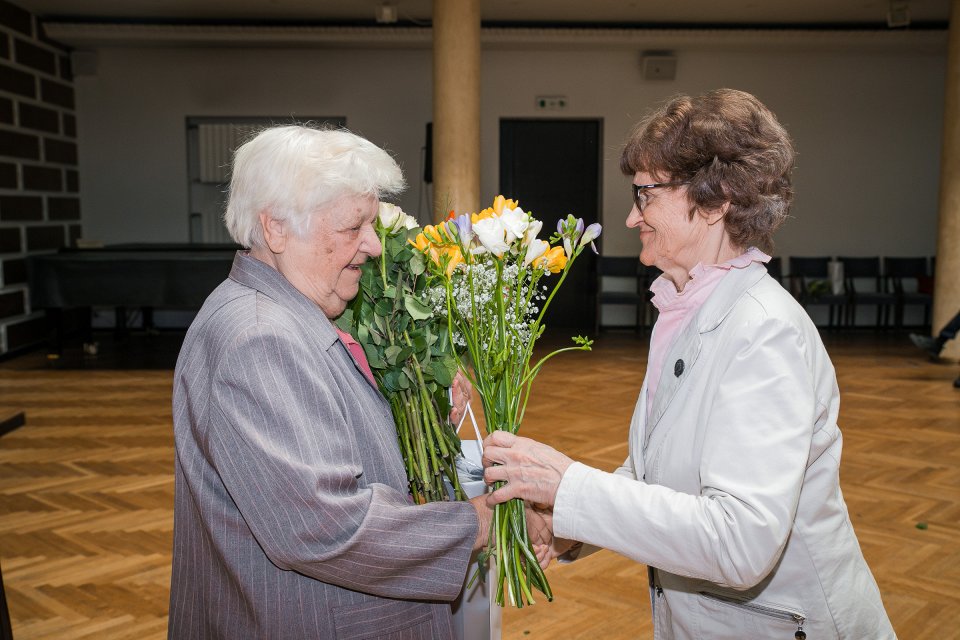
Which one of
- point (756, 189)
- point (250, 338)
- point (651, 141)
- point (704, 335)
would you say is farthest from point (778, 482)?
point (250, 338)

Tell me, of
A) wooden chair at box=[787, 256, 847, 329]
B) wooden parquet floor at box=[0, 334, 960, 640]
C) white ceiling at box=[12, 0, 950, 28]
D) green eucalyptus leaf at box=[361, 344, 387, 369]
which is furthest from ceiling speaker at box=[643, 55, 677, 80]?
green eucalyptus leaf at box=[361, 344, 387, 369]

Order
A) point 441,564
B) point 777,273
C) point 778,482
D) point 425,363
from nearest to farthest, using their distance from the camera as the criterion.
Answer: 1. point 778,482
2. point 441,564
3. point 425,363
4. point 777,273

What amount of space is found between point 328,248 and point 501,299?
1.04ft

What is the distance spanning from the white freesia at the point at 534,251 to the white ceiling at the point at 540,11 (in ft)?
28.5

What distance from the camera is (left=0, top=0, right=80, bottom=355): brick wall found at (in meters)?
9.23

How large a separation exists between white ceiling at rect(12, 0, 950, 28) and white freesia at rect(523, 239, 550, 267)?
341 inches

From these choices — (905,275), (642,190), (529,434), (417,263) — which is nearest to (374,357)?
(417,263)

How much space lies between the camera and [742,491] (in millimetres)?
1285

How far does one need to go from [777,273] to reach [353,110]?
18.6 feet

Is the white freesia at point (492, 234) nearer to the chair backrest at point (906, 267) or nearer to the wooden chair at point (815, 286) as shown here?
the wooden chair at point (815, 286)

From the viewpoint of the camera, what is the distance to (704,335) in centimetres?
146

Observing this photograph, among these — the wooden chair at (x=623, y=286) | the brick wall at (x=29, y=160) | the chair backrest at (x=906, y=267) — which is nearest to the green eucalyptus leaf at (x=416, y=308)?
the brick wall at (x=29, y=160)

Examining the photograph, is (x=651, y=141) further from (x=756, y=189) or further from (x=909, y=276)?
(x=909, y=276)

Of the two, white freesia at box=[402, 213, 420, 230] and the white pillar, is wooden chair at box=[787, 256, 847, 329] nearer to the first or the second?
the white pillar
